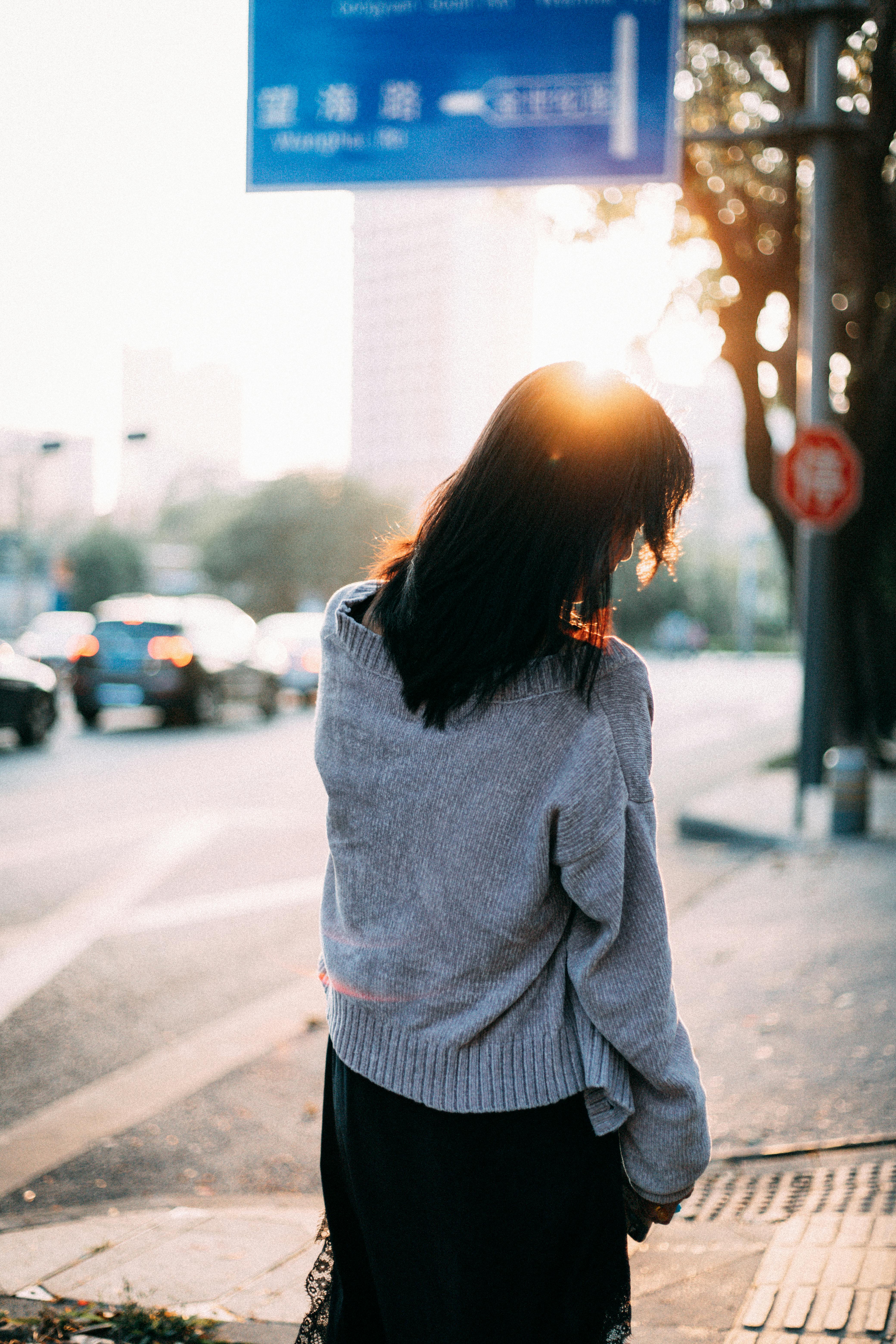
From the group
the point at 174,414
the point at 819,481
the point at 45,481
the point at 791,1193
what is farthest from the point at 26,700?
the point at 45,481

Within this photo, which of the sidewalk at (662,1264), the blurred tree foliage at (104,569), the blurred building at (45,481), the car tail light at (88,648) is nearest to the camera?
the sidewalk at (662,1264)

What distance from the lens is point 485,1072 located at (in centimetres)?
155

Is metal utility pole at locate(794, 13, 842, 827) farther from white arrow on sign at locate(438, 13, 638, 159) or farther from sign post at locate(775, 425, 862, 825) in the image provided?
white arrow on sign at locate(438, 13, 638, 159)

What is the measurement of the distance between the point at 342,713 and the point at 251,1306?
5.50 feet

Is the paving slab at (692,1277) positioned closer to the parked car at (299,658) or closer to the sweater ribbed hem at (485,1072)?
the sweater ribbed hem at (485,1072)

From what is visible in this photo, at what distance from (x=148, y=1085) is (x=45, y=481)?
5066cm

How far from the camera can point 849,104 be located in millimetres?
11523

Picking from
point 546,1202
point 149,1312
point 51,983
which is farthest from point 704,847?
point 546,1202

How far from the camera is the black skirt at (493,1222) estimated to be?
5.16 feet

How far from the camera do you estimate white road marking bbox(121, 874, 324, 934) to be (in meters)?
6.60

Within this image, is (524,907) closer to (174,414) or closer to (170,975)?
(170,975)

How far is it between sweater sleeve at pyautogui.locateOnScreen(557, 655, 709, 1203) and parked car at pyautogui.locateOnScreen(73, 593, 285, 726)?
15687 millimetres

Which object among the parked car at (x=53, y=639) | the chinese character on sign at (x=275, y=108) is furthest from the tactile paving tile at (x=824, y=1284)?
the parked car at (x=53, y=639)

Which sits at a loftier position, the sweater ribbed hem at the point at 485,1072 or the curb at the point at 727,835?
the sweater ribbed hem at the point at 485,1072
